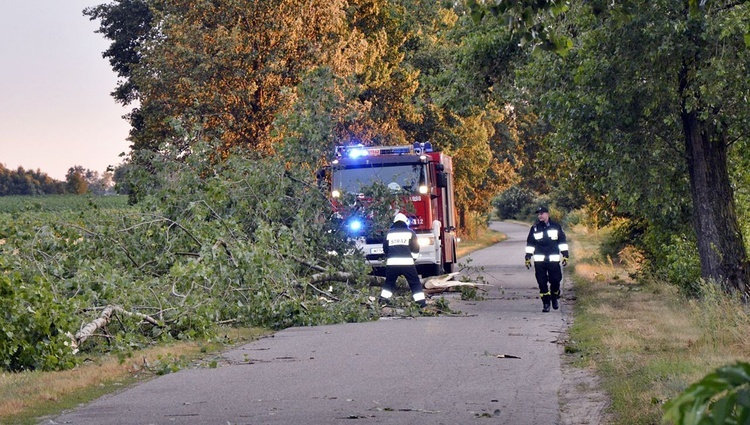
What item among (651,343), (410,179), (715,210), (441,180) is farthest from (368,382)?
(441,180)

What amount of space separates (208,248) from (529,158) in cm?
4414

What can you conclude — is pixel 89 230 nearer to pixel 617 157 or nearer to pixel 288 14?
pixel 617 157

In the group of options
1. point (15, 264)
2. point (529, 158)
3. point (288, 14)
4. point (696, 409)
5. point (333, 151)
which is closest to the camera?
point (696, 409)

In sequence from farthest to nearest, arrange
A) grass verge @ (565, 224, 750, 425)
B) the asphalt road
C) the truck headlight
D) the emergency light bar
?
the truck headlight → the emergency light bar → grass verge @ (565, 224, 750, 425) → the asphalt road

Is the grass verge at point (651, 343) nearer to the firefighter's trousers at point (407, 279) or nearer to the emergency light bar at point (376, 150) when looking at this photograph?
the firefighter's trousers at point (407, 279)

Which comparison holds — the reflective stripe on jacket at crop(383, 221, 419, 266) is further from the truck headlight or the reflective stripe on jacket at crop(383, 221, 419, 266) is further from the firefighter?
the truck headlight

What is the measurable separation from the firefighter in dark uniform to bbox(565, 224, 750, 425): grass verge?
64cm

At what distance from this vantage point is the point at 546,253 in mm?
18250

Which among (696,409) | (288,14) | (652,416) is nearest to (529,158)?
(288,14)

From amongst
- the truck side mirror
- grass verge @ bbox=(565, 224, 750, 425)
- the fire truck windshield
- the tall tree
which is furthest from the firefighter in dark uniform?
the truck side mirror

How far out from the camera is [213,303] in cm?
1467

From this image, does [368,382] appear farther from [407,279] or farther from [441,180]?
[441,180]

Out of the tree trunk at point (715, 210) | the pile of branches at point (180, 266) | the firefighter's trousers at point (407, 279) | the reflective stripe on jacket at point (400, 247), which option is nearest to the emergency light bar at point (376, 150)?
the pile of branches at point (180, 266)

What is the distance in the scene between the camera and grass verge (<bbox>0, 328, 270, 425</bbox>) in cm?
849
